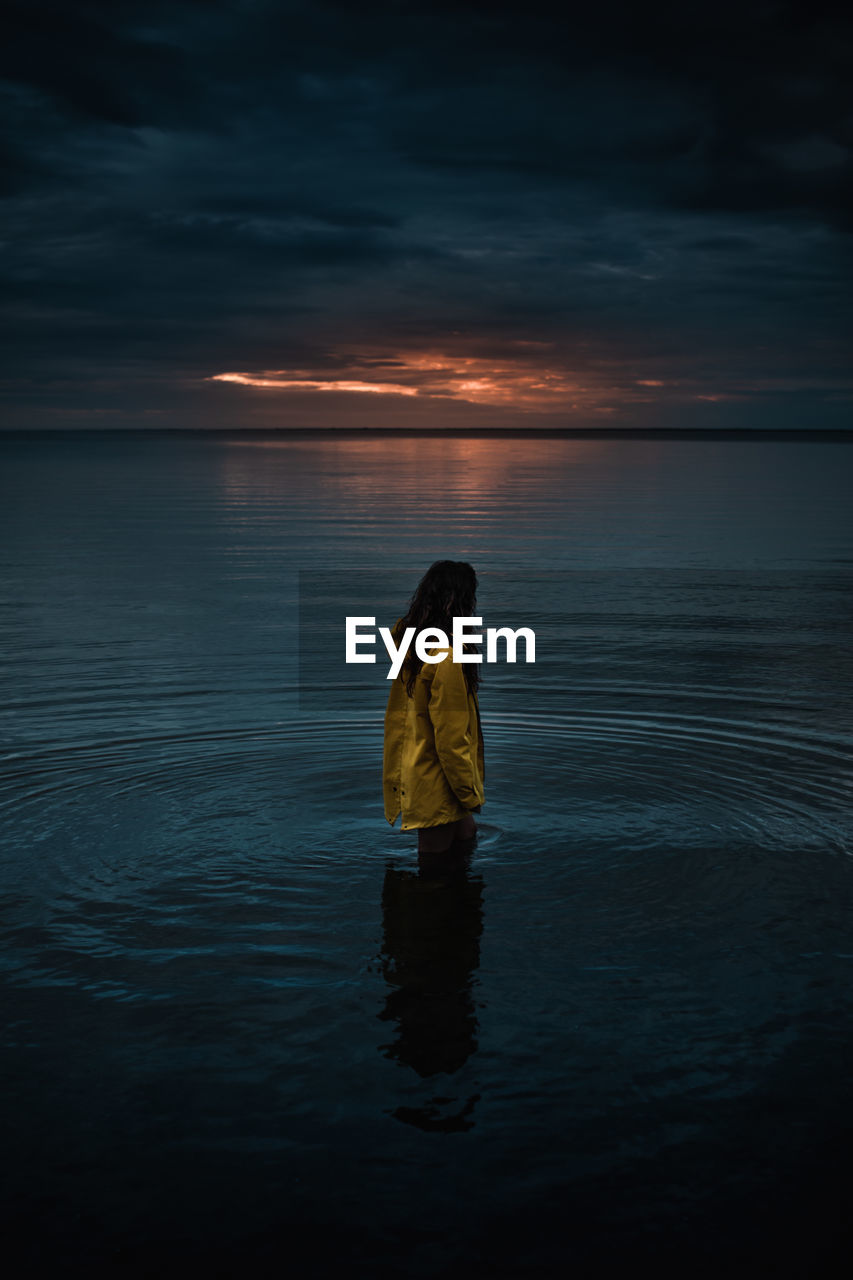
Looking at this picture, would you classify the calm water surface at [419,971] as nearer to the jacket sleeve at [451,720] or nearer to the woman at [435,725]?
the woman at [435,725]

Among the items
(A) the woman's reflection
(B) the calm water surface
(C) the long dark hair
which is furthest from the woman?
(B) the calm water surface

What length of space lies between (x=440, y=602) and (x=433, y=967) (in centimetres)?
222

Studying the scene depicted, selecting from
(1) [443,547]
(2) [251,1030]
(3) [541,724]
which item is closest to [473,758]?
(2) [251,1030]

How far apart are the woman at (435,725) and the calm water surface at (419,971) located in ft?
2.28

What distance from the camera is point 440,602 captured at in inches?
264

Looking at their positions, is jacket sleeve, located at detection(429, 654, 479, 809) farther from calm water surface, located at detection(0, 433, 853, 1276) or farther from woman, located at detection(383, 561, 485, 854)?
calm water surface, located at detection(0, 433, 853, 1276)

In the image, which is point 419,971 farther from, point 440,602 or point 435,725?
point 440,602

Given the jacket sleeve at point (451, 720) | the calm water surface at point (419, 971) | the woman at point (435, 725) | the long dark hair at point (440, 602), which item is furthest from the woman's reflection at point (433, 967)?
the long dark hair at point (440, 602)

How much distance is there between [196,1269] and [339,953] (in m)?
2.49

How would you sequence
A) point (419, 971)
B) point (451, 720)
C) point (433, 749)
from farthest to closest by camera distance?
point (433, 749) < point (451, 720) < point (419, 971)

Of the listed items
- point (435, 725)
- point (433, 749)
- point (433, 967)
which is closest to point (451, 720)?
point (435, 725)

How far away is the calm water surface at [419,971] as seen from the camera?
13.7 feet

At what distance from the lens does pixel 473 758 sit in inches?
271

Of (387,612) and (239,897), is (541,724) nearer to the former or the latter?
(239,897)
